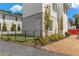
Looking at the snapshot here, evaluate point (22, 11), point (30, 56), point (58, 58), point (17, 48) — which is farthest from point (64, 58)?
point (22, 11)

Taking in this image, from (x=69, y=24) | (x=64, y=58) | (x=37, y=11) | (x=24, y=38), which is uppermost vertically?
(x=37, y=11)

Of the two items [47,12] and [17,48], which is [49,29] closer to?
[47,12]

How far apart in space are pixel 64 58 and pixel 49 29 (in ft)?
8.44

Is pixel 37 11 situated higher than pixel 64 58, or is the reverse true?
pixel 37 11

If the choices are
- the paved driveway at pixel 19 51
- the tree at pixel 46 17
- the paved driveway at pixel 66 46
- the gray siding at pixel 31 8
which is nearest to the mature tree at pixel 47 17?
the tree at pixel 46 17

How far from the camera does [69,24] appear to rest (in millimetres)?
13453

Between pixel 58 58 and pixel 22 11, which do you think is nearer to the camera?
pixel 58 58

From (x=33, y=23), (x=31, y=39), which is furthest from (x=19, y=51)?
(x=33, y=23)

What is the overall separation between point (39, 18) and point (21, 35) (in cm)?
149

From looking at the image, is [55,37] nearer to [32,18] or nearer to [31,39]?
[31,39]

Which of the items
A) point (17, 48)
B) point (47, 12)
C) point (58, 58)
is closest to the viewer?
point (58, 58)

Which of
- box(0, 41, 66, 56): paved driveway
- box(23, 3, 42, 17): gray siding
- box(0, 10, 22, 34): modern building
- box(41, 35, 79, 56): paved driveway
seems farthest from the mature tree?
box(0, 10, 22, 34): modern building

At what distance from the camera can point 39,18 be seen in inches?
512

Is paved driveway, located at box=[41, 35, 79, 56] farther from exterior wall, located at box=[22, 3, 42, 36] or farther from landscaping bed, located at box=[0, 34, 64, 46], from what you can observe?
exterior wall, located at box=[22, 3, 42, 36]
